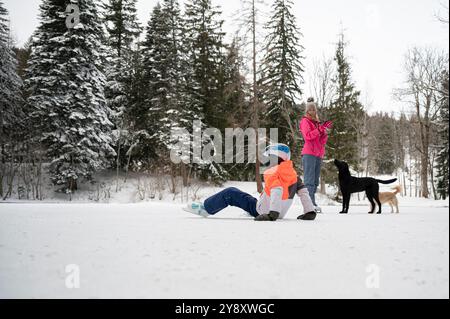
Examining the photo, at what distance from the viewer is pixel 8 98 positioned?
64.6ft

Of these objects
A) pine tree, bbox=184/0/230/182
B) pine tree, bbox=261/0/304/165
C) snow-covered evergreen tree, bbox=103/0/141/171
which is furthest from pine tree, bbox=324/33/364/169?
snow-covered evergreen tree, bbox=103/0/141/171

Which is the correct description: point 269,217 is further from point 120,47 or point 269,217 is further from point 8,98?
point 120,47

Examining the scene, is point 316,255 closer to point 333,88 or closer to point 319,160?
point 319,160

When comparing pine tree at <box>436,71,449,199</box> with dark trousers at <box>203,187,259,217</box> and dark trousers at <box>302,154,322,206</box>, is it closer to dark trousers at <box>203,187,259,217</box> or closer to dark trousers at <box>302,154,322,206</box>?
dark trousers at <box>302,154,322,206</box>

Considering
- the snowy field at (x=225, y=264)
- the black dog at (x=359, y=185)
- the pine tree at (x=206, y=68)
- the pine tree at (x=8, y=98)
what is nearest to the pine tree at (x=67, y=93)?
the pine tree at (x=8, y=98)

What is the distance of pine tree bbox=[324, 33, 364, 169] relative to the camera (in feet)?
76.3

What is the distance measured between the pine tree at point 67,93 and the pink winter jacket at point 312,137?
17.0 meters

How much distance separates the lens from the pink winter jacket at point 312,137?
5.68m

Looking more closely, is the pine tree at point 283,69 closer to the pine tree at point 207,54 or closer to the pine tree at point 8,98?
the pine tree at point 207,54

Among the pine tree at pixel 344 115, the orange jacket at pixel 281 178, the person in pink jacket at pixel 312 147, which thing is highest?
the pine tree at pixel 344 115

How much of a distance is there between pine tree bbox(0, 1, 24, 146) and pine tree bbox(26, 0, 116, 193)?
100 cm

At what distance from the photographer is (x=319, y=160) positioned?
5.93 m
